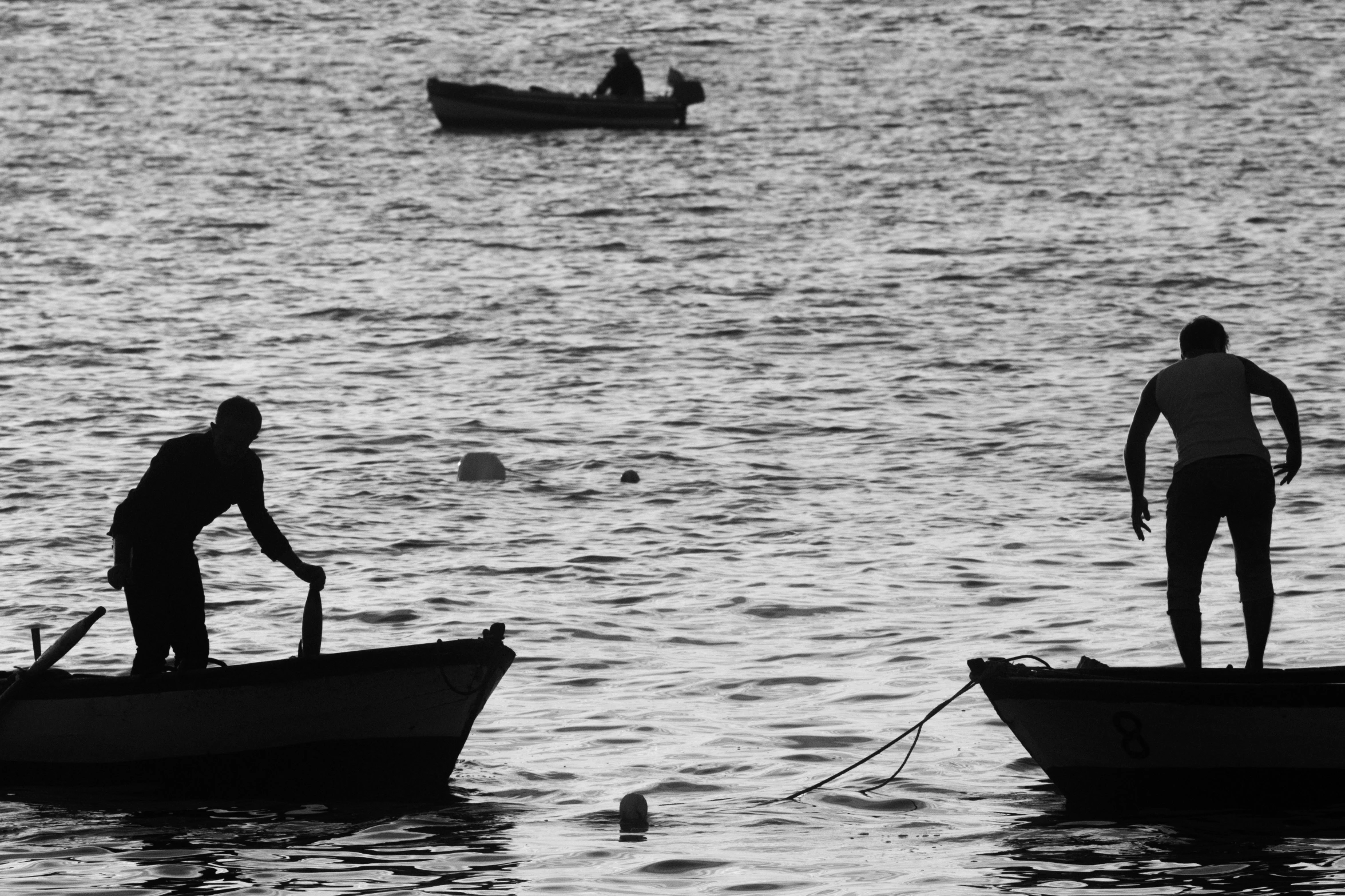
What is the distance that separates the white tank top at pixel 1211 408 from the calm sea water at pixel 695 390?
148 cm

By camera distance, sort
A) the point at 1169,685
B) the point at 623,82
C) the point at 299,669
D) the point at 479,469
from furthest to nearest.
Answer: the point at 623,82
the point at 479,469
the point at 299,669
the point at 1169,685

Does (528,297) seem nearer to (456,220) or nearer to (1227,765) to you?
(456,220)

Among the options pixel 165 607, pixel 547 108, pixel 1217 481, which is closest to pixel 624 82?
pixel 547 108

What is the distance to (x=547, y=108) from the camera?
3988 cm

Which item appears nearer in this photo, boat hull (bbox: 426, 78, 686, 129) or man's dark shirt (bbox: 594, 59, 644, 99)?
boat hull (bbox: 426, 78, 686, 129)

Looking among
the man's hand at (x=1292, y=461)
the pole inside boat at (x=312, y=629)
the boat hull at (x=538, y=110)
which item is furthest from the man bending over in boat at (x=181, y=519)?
the boat hull at (x=538, y=110)

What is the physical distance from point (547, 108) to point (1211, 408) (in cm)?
3173

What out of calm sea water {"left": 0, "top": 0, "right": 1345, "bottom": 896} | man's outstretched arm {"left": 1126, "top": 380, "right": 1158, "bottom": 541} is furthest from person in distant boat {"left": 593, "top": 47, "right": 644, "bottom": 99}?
man's outstretched arm {"left": 1126, "top": 380, "right": 1158, "bottom": 541}

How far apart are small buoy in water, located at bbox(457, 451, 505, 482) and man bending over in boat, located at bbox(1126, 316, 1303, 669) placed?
10.2m

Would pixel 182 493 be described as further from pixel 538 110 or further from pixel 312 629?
pixel 538 110

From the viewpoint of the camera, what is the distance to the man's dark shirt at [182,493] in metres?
9.22

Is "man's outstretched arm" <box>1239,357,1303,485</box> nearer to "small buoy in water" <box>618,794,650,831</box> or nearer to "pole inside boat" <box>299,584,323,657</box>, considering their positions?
"small buoy in water" <box>618,794,650,831</box>

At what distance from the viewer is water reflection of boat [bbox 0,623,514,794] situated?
927 cm

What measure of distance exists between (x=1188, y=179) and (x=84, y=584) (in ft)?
85.4
